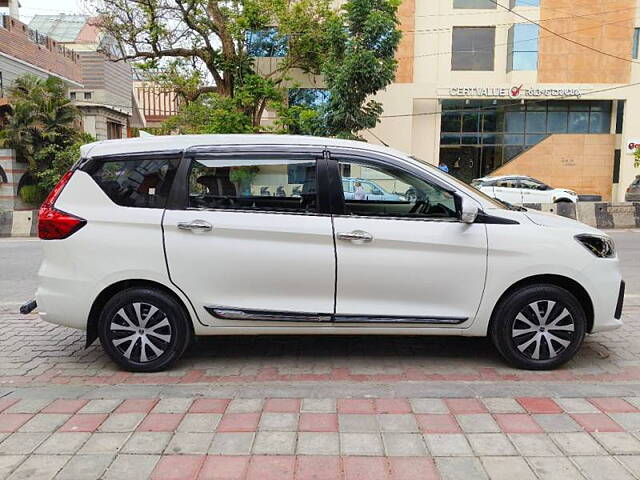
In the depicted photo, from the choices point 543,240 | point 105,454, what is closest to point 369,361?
point 543,240

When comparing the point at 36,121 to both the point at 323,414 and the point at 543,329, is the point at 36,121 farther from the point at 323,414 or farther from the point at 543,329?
the point at 543,329

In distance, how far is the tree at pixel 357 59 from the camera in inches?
750

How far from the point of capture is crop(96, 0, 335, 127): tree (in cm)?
2027

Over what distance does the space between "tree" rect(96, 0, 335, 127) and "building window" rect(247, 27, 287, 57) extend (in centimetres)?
9

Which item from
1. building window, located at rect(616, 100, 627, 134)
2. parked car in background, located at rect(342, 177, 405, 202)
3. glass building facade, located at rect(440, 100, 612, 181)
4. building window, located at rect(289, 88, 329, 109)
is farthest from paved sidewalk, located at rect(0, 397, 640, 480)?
building window, located at rect(616, 100, 627, 134)

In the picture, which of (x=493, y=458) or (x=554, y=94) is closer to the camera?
(x=493, y=458)

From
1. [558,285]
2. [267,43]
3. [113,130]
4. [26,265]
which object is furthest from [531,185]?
[113,130]

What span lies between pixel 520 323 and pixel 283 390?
187cm

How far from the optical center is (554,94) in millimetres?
26203

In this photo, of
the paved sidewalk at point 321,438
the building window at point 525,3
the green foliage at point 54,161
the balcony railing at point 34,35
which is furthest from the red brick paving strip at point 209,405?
the building window at point 525,3

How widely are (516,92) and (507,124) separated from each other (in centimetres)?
237

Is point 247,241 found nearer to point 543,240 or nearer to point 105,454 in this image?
point 105,454

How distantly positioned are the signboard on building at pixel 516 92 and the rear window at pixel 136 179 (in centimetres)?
2407

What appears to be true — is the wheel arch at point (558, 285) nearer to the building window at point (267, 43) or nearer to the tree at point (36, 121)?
the tree at point (36, 121)
